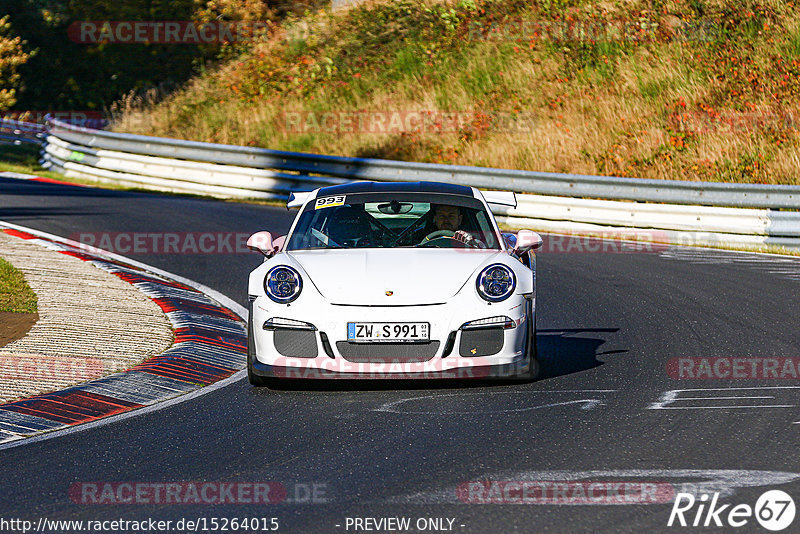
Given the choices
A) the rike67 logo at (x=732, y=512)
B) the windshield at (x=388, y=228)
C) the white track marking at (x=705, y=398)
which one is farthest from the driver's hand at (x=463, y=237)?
the rike67 logo at (x=732, y=512)

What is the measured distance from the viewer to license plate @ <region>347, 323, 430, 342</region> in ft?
23.8

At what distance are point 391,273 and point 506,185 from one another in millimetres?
11726

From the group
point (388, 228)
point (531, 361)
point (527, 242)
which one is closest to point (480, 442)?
point (531, 361)

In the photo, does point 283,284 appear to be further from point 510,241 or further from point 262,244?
point 510,241

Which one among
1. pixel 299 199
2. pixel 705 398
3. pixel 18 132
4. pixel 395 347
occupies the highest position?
pixel 18 132

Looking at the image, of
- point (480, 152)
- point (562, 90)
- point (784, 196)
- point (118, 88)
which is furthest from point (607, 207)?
point (118, 88)

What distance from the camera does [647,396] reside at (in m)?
7.30

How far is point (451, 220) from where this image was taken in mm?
8547

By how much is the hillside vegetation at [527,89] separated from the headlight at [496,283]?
43.3 ft

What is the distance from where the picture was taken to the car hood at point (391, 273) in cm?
736

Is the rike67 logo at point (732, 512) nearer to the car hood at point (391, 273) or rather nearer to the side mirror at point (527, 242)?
the car hood at point (391, 273)

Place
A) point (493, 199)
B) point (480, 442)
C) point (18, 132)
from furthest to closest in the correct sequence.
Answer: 1. point (18, 132)
2. point (493, 199)
3. point (480, 442)

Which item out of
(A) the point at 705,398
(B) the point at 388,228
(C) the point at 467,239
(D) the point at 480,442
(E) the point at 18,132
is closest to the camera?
(D) the point at 480,442

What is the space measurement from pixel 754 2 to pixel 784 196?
12297 millimetres
